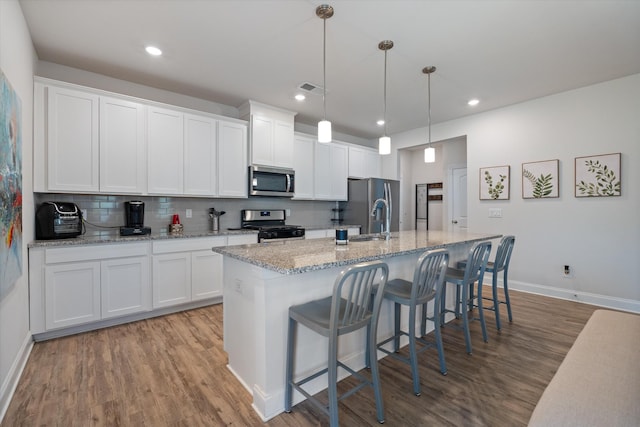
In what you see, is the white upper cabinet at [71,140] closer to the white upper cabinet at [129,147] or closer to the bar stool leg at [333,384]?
the white upper cabinet at [129,147]

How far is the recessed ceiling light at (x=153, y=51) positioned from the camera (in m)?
2.75

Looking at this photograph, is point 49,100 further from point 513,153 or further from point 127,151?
point 513,153

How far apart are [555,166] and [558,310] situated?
72.4 inches

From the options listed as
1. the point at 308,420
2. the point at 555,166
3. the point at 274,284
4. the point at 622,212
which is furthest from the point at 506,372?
the point at 555,166

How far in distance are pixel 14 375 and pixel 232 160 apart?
9.26ft

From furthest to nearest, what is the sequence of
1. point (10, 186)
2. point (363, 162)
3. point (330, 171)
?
point (363, 162), point (330, 171), point (10, 186)

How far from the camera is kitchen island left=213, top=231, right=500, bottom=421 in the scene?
1.65m

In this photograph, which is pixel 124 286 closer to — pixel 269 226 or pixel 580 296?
pixel 269 226

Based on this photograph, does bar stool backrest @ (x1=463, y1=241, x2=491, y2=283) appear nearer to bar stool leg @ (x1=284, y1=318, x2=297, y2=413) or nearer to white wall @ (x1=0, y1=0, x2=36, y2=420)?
bar stool leg @ (x1=284, y1=318, x2=297, y2=413)

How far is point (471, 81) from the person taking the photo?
346 cm

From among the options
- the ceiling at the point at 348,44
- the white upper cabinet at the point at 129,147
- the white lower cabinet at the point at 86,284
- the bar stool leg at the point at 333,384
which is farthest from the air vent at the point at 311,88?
the bar stool leg at the point at 333,384

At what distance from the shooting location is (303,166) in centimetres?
483

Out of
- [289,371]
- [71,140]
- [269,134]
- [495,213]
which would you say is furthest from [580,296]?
[71,140]

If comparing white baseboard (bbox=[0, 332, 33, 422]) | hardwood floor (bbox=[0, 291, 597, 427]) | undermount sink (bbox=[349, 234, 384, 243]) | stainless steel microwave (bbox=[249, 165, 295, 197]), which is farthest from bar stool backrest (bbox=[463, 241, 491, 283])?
white baseboard (bbox=[0, 332, 33, 422])
